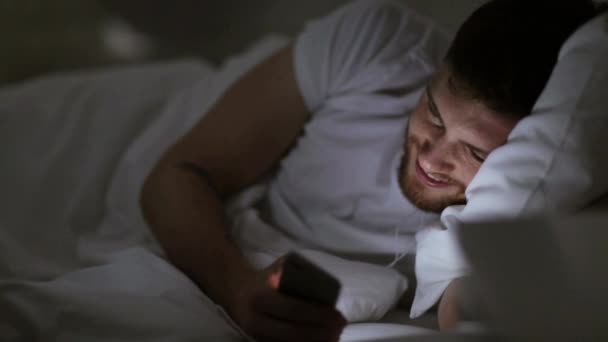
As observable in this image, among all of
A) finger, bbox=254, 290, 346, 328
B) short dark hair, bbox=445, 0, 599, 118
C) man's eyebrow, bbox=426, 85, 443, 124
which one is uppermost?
short dark hair, bbox=445, 0, 599, 118

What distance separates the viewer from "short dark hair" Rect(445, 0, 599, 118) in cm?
52

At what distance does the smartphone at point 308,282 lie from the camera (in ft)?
1.47

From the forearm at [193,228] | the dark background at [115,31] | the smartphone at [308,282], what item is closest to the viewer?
the smartphone at [308,282]

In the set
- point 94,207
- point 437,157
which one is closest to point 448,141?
point 437,157

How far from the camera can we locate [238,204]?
31.4 inches

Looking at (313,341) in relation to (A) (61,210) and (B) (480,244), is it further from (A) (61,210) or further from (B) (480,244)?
(A) (61,210)

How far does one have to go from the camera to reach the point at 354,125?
76cm

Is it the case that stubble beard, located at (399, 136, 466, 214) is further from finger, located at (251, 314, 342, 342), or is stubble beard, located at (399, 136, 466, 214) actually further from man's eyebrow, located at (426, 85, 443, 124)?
finger, located at (251, 314, 342, 342)

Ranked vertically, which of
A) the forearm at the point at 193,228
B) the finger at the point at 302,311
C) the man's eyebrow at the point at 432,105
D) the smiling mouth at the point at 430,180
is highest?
the man's eyebrow at the point at 432,105

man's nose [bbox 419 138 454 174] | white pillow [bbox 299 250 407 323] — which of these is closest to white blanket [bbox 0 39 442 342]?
white pillow [bbox 299 250 407 323]

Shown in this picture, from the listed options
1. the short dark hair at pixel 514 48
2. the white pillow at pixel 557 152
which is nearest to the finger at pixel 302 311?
the white pillow at pixel 557 152

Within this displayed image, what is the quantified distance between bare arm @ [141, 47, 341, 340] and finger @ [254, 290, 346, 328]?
23cm

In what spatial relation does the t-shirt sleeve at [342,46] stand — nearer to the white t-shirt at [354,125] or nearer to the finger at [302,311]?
the white t-shirt at [354,125]

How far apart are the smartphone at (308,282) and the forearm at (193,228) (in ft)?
0.61
